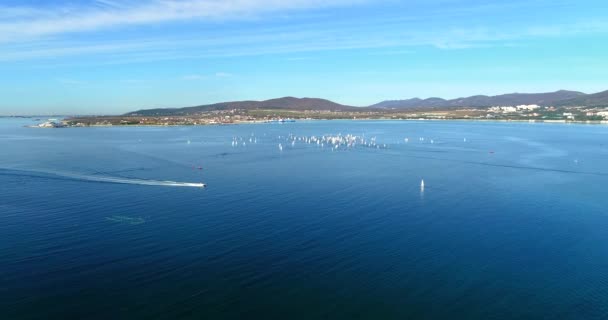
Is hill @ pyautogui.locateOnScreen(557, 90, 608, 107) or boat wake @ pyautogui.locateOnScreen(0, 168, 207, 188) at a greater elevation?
hill @ pyautogui.locateOnScreen(557, 90, 608, 107)

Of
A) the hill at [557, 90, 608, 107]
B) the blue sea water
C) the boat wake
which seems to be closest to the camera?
the blue sea water

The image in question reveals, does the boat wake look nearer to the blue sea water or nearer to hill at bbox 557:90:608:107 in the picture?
the blue sea water

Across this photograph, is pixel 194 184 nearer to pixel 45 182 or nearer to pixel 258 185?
pixel 258 185

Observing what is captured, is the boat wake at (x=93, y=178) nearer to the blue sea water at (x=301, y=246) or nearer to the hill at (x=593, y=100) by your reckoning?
the blue sea water at (x=301, y=246)

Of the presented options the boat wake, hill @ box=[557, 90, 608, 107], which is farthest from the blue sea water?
hill @ box=[557, 90, 608, 107]

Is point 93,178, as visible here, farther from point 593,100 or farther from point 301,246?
point 593,100

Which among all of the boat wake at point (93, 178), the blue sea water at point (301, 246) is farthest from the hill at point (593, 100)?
the boat wake at point (93, 178)

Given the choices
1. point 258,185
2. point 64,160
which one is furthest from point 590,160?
point 64,160

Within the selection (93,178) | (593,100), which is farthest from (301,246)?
(593,100)

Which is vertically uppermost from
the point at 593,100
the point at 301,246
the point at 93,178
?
the point at 593,100

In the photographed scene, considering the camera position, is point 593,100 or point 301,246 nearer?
point 301,246
